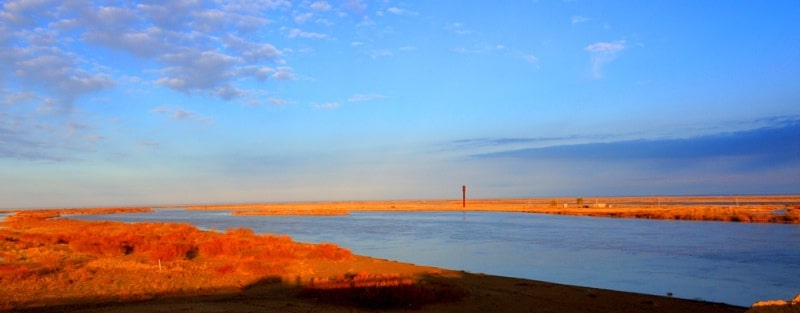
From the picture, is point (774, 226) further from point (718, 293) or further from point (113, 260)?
point (113, 260)

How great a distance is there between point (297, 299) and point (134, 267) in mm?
8403

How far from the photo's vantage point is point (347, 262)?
22.0m

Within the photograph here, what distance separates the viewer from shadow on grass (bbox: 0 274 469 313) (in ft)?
37.4

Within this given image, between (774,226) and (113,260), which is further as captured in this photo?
(774,226)

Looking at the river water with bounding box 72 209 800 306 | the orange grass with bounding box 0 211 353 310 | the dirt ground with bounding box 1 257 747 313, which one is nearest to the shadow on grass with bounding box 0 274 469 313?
the dirt ground with bounding box 1 257 747 313

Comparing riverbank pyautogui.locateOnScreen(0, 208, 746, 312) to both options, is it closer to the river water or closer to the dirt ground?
the dirt ground

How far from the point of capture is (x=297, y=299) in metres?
13.2

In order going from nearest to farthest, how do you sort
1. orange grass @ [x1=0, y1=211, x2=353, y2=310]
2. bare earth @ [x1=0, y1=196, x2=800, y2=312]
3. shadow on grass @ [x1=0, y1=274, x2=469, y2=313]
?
shadow on grass @ [x1=0, y1=274, x2=469, y2=313], bare earth @ [x1=0, y1=196, x2=800, y2=312], orange grass @ [x1=0, y1=211, x2=353, y2=310]

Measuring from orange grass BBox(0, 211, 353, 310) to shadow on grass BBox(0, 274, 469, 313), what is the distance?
27.9 inches

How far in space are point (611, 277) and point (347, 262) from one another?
375 inches

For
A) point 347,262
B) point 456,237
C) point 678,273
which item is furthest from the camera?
point 456,237

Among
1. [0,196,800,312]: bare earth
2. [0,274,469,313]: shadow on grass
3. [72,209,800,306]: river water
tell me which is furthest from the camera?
[72,209,800,306]: river water

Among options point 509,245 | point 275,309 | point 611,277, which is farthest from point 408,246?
point 275,309

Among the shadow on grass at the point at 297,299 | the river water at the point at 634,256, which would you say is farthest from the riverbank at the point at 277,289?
the river water at the point at 634,256
